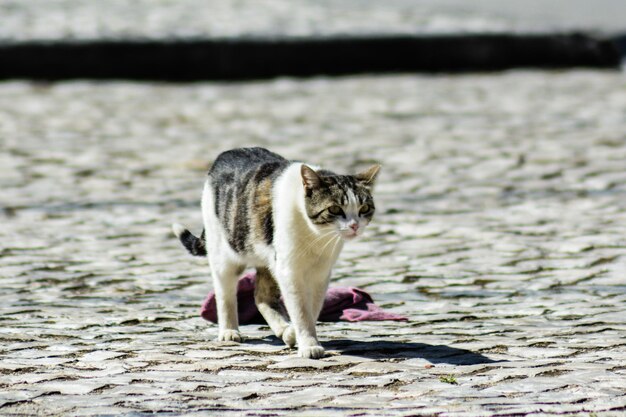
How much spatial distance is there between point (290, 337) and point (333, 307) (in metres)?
0.76

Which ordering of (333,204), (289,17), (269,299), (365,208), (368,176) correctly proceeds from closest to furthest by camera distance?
(333,204) < (365,208) < (368,176) < (269,299) < (289,17)

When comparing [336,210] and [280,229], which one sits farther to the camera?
[280,229]

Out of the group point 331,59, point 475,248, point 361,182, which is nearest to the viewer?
point 361,182

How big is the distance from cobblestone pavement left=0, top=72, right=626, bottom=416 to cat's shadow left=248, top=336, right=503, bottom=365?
0.06 feet

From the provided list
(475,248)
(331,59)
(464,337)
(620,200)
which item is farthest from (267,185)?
(331,59)

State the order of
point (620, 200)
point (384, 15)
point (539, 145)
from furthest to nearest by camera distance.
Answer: point (384, 15) → point (539, 145) → point (620, 200)

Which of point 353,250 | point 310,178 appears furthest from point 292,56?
point 310,178

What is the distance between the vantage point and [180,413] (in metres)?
4.20

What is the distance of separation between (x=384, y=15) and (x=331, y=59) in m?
1.94

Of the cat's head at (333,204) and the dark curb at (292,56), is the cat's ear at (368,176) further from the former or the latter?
the dark curb at (292,56)

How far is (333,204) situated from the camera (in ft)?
16.8

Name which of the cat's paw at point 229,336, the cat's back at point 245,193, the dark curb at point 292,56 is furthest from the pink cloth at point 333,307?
the dark curb at point 292,56

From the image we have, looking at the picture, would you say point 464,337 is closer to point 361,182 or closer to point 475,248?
point 361,182

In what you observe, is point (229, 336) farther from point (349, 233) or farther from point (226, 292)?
point (349, 233)
